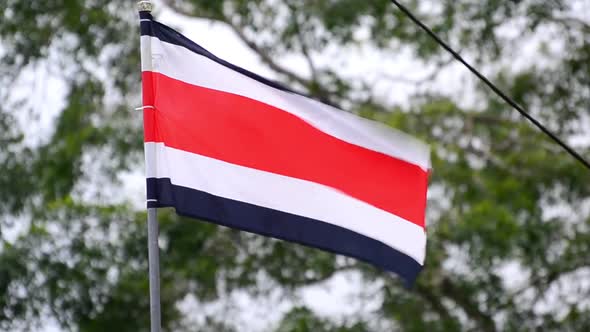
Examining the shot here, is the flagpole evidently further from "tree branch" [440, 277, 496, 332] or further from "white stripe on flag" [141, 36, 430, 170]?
"tree branch" [440, 277, 496, 332]

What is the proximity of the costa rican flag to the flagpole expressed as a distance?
20 millimetres

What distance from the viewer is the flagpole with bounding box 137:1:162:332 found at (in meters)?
5.16

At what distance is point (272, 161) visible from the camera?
6.08 m

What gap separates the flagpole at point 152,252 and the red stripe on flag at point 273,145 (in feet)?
0.32

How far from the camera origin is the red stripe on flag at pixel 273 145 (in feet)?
18.8

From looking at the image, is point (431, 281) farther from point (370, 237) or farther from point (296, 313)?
point (370, 237)

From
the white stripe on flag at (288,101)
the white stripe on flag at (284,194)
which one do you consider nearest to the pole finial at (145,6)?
the white stripe on flag at (288,101)

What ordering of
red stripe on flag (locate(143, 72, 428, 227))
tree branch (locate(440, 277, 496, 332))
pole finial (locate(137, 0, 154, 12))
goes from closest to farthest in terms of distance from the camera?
pole finial (locate(137, 0, 154, 12)) → red stripe on flag (locate(143, 72, 428, 227)) → tree branch (locate(440, 277, 496, 332))

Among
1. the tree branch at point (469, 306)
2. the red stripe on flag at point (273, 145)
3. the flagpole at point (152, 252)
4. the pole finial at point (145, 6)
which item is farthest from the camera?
the tree branch at point (469, 306)

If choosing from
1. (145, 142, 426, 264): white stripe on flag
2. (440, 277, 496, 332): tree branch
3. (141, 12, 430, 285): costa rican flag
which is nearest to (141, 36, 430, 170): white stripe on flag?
(141, 12, 430, 285): costa rican flag

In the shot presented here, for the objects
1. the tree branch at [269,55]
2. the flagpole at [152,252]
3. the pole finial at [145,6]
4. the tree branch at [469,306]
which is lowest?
the flagpole at [152,252]

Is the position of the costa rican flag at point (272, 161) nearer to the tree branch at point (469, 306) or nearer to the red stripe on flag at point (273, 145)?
the red stripe on flag at point (273, 145)

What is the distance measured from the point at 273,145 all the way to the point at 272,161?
0.24ft

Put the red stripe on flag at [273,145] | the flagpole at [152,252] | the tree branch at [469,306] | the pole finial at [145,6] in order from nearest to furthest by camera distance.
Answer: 1. the flagpole at [152,252]
2. the pole finial at [145,6]
3. the red stripe on flag at [273,145]
4. the tree branch at [469,306]
